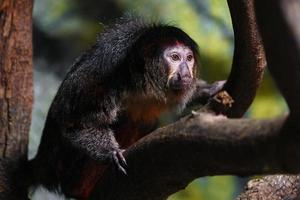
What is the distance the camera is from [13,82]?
3.66 metres

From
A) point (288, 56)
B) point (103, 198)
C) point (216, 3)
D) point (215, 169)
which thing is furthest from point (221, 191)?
point (288, 56)

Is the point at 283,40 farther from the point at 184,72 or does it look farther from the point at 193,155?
the point at 184,72

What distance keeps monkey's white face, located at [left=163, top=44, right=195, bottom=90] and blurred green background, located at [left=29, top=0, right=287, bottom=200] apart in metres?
A: 2.10

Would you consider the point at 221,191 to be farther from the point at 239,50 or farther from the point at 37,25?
the point at 239,50

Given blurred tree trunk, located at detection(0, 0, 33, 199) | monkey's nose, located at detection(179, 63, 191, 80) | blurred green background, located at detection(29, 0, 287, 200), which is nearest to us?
monkey's nose, located at detection(179, 63, 191, 80)

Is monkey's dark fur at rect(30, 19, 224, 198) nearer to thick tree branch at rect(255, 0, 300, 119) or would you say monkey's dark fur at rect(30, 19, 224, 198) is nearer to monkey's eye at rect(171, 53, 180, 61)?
monkey's eye at rect(171, 53, 180, 61)

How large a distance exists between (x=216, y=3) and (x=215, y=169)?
3501mm

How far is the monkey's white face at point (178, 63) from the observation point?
3.54m

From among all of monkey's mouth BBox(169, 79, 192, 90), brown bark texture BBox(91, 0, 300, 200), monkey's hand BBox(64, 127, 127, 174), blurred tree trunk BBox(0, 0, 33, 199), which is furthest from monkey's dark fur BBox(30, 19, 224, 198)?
brown bark texture BBox(91, 0, 300, 200)

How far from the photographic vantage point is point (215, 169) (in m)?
2.35

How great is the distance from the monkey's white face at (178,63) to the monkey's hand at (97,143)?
1.57 feet

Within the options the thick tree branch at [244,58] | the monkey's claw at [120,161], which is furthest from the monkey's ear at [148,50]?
the monkey's claw at [120,161]

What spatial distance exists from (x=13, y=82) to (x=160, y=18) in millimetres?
2598

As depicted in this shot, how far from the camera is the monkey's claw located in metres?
2.84
